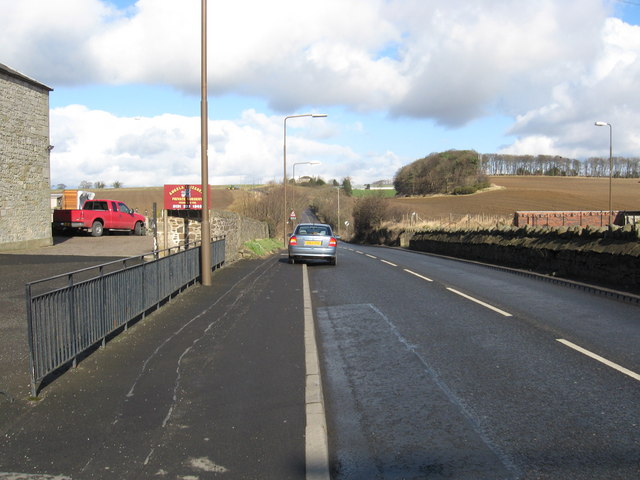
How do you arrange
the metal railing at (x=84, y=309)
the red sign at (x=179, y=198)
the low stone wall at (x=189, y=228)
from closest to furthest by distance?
the metal railing at (x=84, y=309) → the red sign at (x=179, y=198) → the low stone wall at (x=189, y=228)

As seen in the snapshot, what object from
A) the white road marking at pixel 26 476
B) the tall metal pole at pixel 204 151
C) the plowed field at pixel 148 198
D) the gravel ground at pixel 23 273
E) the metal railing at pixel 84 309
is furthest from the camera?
the plowed field at pixel 148 198

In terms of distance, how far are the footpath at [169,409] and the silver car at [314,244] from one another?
39.5 ft

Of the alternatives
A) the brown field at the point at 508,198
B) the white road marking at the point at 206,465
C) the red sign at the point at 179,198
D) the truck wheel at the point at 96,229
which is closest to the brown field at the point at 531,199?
the brown field at the point at 508,198

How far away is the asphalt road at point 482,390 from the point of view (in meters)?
3.96

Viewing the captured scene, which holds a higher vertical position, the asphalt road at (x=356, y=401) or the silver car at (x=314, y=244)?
the silver car at (x=314, y=244)

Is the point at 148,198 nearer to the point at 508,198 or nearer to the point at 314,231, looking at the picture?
the point at 508,198

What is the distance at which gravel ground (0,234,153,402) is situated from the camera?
20.2ft

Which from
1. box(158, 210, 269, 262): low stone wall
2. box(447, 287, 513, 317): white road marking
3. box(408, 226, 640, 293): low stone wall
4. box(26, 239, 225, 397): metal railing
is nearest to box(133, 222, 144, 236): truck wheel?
box(158, 210, 269, 262): low stone wall

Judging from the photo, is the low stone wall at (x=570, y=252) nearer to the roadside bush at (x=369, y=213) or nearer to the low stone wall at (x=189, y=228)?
the low stone wall at (x=189, y=228)

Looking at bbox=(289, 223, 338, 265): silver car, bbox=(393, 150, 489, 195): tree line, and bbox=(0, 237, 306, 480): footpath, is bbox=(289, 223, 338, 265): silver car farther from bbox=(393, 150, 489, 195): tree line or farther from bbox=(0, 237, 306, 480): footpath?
bbox=(393, 150, 489, 195): tree line

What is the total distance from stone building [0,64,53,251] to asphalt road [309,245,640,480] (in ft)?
58.6

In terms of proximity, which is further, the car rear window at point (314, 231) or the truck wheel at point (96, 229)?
the truck wheel at point (96, 229)

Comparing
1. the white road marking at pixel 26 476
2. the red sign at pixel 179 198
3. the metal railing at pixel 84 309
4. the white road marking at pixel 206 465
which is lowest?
the white road marking at pixel 26 476

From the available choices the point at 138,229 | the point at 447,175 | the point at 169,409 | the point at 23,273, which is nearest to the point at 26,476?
the point at 169,409
